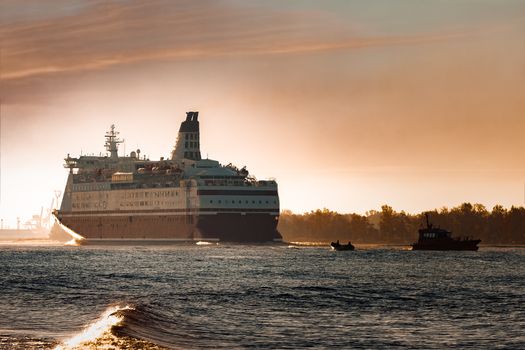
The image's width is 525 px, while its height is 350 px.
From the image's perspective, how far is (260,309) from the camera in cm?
7319

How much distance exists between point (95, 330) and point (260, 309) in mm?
17634

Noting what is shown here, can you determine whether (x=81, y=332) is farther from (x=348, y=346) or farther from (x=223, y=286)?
(x=223, y=286)

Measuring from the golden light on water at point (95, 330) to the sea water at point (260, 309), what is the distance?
110 millimetres

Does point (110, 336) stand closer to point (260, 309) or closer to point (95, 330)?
point (95, 330)

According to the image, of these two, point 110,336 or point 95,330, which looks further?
point 95,330

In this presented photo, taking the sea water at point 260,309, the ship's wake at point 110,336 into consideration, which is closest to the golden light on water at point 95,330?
the ship's wake at point 110,336

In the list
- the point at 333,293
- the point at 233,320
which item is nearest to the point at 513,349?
the point at 233,320

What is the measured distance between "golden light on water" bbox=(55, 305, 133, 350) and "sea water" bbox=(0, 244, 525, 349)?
110 millimetres

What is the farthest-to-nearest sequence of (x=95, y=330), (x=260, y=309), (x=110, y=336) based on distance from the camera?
(x=260, y=309) < (x=95, y=330) < (x=110, y=336)

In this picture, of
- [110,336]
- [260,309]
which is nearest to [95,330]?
[110,336]

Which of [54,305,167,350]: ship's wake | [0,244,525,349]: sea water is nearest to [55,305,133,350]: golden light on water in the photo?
[54,305,167,350]: ship's wake

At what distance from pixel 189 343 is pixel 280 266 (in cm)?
8201

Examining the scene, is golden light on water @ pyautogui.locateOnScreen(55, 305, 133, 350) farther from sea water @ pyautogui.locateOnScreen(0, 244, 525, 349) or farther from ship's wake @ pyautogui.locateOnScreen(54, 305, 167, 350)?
sea water @ pyautogui.locateOnScreen(0, 244, 525, 349)

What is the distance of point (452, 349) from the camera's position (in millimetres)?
51906
